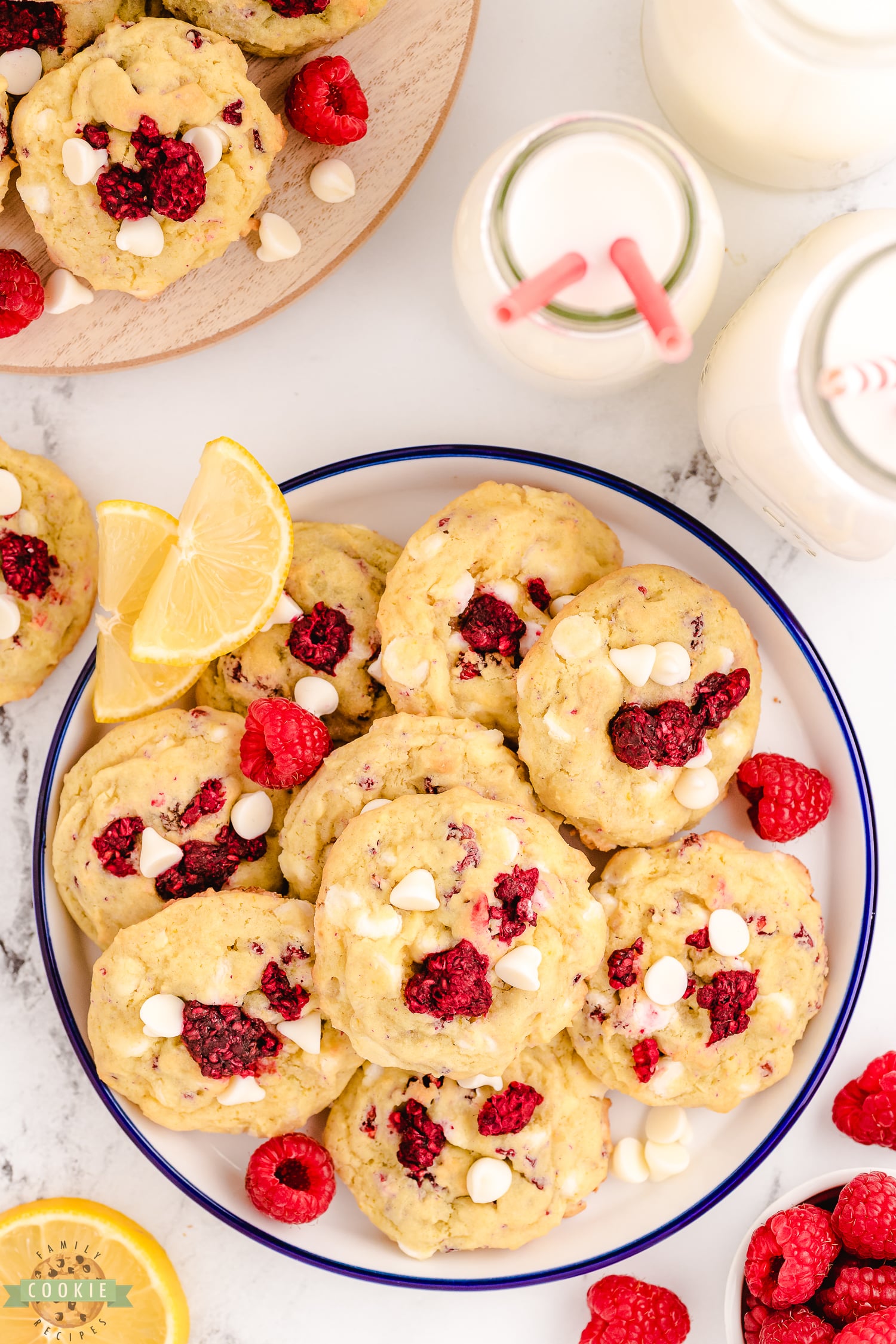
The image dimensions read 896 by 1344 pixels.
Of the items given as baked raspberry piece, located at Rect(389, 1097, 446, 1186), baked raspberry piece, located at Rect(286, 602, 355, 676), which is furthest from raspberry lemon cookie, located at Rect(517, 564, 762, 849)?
baked raspberry piece, located at Rect(389, 1097, 446, 1186)

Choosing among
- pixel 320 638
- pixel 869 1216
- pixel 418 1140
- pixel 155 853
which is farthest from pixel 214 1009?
pixel 869 1216

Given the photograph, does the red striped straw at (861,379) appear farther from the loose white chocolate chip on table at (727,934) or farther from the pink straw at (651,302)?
the loose white chocolate chip on table at (727,934)

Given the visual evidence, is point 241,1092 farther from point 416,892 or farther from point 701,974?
point 701,974

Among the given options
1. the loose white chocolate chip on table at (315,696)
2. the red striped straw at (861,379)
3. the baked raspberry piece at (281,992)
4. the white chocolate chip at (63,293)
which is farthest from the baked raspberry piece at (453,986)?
the white chocolate chip at (63,293)

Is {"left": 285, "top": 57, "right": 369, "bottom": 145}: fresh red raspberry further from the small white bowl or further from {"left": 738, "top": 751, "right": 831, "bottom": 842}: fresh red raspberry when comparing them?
the small white bowl

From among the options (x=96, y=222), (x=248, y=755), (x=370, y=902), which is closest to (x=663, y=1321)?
(x=370, y=902)

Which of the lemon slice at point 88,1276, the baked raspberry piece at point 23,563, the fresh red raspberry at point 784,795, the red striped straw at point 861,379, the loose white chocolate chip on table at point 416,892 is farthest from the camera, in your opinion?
the lemon slice at point 88,1276
